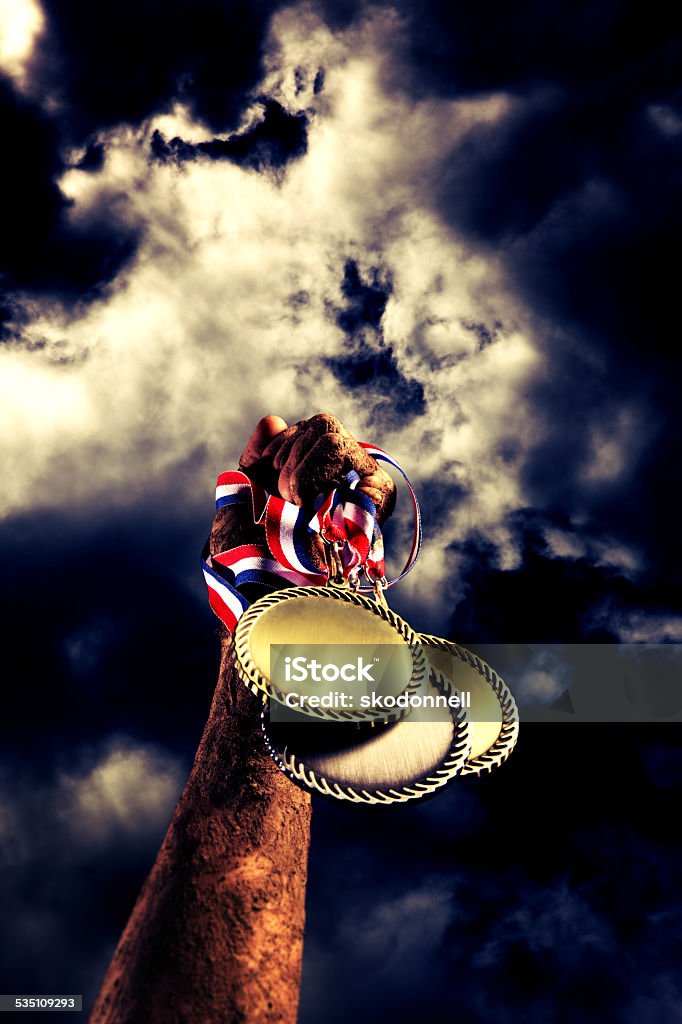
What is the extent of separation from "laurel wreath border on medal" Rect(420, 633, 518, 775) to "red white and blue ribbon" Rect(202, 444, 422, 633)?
35.2 inches

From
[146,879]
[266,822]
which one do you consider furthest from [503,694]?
[146,879]

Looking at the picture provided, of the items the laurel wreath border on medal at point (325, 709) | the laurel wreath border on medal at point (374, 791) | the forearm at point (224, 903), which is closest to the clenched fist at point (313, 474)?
the laurel wreath border on medal at point (325, 709)

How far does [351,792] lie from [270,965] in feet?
2.76

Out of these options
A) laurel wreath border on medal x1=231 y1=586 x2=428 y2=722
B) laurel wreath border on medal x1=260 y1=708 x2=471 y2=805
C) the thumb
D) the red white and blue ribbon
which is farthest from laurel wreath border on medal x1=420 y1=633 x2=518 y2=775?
the thumb

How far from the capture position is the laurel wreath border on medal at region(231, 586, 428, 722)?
2.48 m

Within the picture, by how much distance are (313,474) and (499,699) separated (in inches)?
84.1

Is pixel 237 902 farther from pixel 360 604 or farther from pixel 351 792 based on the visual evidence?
pixel 360 604

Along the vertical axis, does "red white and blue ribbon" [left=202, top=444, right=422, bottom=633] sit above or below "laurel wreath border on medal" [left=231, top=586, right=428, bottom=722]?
above

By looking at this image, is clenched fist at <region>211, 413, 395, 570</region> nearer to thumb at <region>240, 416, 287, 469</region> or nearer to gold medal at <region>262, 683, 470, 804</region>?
thumb at <region>240, 416, 287, 469</region>

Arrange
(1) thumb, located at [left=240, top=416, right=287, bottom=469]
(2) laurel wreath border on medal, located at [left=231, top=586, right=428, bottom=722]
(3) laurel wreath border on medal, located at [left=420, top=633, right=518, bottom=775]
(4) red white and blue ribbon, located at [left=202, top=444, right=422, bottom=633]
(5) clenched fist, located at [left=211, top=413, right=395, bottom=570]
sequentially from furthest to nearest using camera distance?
(1) thumb, located at [left=240, top=416, right=287, bottom=469] → (5) clenched fist, located at [left=211, top=413, right=395, bottom=570] → (4) red white and blue ribbon, located at [left=202, top=444, right=422, bottom=633] → (3) laurel wreath border on medal, located at [left=420, top=633, right=518, bottom=775] → (2) laurel wreath border on medal, located at [left=231, top=586, right=428, bottom=722]

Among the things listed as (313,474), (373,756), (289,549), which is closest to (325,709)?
(373,756)

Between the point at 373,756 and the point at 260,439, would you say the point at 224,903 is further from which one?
the point at 260,439

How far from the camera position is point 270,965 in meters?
2.35

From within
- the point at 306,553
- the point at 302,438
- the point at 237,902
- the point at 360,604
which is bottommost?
the point at 237,902
